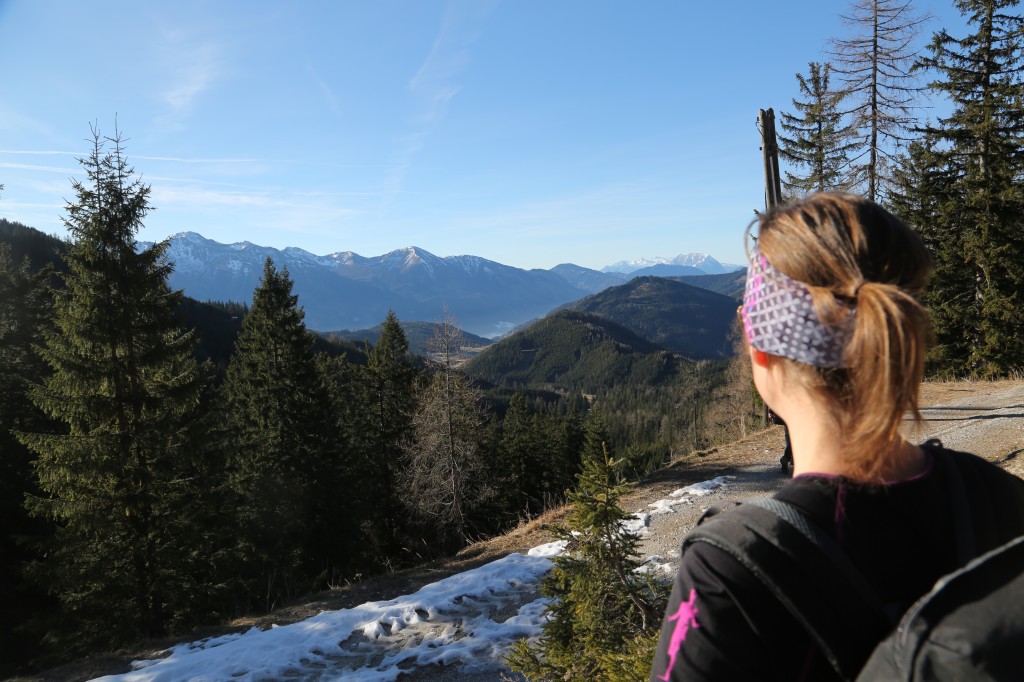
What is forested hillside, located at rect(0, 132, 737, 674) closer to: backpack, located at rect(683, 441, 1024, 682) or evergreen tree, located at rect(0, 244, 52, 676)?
evergreen tree, located at rect(0, 244, 52, 676)

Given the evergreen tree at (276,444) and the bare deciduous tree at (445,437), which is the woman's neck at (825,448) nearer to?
the bare deciduous tree at (445,437)

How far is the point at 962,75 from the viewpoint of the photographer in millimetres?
19625

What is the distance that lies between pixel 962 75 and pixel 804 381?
1036 inches

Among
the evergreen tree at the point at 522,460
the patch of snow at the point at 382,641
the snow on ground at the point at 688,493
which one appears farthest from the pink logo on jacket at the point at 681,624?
the evergreen tree at the point at 522,460

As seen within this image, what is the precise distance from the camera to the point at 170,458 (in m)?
12.7

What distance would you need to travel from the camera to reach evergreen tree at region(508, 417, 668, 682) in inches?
131

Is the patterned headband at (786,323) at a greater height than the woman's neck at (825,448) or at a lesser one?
greater

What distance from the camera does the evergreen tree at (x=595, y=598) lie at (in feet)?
10.9

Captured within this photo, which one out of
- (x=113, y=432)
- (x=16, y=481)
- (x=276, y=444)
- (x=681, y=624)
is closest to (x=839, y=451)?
(x=681, y=624)

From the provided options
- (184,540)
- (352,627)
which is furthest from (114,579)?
(352,627)

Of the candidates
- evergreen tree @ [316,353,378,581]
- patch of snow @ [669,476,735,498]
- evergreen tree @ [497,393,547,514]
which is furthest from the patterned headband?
evergreen tree @ [497,393,547,514]

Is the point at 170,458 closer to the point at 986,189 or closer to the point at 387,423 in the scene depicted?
the point at 387,423

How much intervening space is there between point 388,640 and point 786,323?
773 cm

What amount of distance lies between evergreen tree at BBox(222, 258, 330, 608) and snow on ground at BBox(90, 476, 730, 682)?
11311mm
